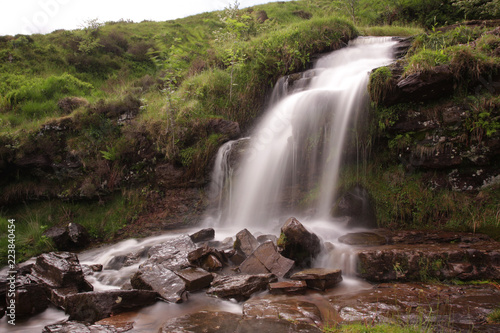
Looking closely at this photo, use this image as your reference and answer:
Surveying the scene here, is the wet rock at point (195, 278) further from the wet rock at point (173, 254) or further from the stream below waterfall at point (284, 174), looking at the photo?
the stream below waterfall at point (284, 174)

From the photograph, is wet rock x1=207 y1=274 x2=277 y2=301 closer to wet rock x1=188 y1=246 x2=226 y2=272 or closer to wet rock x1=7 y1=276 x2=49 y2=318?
wet rock x1=188 y1=246 x2=226 y2=272

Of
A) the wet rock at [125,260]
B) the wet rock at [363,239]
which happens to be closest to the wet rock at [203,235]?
the wet rock at [125,260]

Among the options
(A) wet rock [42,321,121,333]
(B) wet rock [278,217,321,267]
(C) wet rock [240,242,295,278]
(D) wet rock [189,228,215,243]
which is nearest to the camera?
(A) wet rock [42,321,121,333]

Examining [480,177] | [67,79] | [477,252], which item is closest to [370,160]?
[480,177]

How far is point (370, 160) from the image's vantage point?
287 inches

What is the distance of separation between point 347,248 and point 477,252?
1991 millimetres

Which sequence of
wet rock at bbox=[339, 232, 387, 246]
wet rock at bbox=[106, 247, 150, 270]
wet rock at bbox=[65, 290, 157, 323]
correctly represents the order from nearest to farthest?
wet rock at bbox=[65, 290, 157, 323] → wet rock at bbox=[339, 232, 387, 246] → wet rock at bbox=[106, 247, 150, 270]

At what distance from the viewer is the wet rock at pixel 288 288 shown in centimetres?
450

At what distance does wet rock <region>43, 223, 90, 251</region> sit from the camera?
7.71 m

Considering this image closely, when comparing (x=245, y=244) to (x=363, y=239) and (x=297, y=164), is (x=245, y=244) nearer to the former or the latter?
(x=363, y=239)

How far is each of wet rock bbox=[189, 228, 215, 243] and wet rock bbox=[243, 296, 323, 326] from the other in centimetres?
288

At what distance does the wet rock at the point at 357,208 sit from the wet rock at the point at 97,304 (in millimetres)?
4763

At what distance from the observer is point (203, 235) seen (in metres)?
6.98

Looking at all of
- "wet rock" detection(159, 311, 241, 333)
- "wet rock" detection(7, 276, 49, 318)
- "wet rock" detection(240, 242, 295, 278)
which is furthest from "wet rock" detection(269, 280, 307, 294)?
"wet rock" detection(7, 276, 49, 318)
